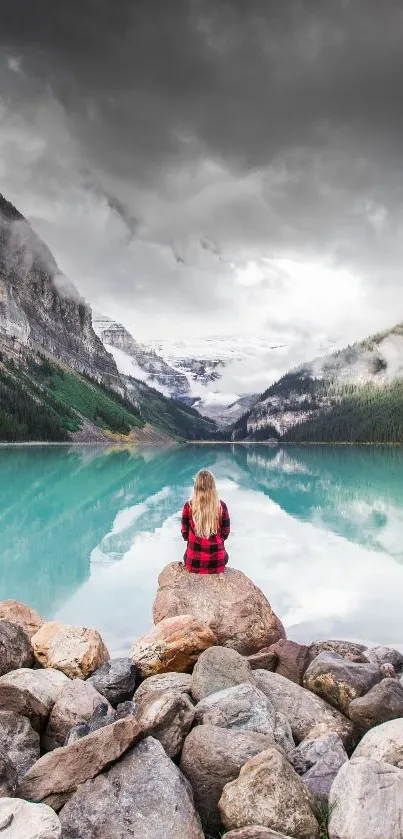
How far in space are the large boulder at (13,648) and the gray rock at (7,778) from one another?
3.01 m

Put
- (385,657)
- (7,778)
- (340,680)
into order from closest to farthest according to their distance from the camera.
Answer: (7,778) < (340,680) < (385,657)

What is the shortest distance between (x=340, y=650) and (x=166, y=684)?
3.82m

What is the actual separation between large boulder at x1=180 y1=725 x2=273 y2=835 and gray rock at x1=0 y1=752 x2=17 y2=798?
1.86 meters

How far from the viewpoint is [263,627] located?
38.5 feet

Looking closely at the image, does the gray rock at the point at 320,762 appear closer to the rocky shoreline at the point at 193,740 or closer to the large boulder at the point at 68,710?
the rocky shoreline at the point at 193,740

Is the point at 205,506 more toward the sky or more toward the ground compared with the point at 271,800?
more toward the sky

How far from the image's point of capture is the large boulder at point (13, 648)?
29.8 ft

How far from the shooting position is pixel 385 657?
1073 centimetres

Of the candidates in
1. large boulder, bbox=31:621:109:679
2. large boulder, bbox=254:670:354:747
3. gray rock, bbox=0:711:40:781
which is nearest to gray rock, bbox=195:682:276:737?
large boulder, bbox=254:670:354:747

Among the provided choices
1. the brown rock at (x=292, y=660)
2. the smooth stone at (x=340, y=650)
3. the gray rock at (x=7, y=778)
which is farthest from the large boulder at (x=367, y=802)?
the smooth stone at (x=340, y=650)

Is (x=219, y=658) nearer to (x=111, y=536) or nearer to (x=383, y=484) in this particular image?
(x=111, y=536)

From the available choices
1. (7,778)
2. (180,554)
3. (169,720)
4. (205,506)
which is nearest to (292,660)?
(205,506)

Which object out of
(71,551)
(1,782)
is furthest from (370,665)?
(71,551)

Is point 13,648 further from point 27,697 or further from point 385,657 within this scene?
point 385,657
